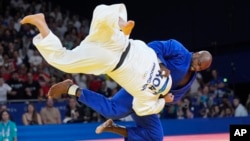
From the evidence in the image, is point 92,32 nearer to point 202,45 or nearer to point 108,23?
point 108,23

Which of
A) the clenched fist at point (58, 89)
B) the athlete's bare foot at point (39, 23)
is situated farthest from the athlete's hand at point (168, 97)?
the athlete's bare foot at point (39, 23)

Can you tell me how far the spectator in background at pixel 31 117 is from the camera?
958 cm

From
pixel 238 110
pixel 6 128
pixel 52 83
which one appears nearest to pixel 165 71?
pixel 6 128

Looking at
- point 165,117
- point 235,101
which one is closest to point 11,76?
point 165,117

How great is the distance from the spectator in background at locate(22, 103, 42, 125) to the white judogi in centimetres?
527

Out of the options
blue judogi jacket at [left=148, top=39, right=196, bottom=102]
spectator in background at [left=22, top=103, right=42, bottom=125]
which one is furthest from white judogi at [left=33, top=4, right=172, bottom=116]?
spectator in background at [left=22, top=103, right=42, bottom=125]

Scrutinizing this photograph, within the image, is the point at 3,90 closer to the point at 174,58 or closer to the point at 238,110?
the point at 238,110

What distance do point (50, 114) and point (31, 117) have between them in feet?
1.19

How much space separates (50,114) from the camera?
985 cm

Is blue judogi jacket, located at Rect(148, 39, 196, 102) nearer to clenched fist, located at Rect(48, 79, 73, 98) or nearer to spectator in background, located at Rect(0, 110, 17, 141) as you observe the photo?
clenched fist, located at Rect(48, 79, 73, 98)

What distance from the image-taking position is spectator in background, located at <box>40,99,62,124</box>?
9805 mm

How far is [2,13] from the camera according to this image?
43.5 ft

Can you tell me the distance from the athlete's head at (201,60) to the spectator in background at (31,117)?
201 inches

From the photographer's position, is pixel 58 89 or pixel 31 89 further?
pixel 31 89
